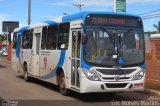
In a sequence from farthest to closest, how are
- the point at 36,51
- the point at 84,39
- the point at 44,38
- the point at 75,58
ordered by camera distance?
the point at 36,51 < the point at 44,38 < the point at 75,58 < the point at 84,39

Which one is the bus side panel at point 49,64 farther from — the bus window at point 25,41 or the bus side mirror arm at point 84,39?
the bus window at point 25,41

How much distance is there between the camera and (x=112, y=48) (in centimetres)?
1283

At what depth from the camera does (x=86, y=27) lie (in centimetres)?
1273

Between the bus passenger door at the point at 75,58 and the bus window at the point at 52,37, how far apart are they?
2041mm

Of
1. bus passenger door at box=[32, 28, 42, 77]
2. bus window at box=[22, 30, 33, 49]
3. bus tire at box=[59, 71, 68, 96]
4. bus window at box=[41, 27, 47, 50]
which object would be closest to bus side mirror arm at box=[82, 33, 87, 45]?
bus tire at box=[59, 71, 68, 96]

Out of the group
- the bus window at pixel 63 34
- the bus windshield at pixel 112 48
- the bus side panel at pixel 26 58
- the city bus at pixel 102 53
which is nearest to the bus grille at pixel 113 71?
the city bus at pixel 102 53

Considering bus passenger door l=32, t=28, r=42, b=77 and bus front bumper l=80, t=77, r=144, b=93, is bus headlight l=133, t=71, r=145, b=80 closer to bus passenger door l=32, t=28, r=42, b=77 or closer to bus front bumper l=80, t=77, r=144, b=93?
bus front bumper l=80, t=77, r=144, b=93

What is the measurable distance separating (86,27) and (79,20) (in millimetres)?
515

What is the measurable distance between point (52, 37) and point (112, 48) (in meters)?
3.73

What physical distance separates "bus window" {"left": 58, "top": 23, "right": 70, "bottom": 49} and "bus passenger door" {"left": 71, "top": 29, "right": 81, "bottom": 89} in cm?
67

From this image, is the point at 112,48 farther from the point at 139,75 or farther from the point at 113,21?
the point at 139,75

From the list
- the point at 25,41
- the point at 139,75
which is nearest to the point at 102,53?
the point at 139,75

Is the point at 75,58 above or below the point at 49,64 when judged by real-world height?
above

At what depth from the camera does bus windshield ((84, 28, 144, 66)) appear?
12672mm
